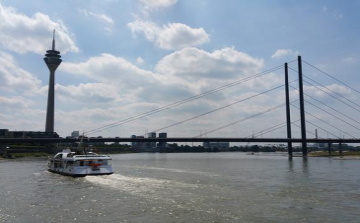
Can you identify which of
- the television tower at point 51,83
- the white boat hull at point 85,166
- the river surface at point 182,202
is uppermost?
the television tower at point 51,83

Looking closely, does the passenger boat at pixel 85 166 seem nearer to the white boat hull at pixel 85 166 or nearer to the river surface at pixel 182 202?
the white boat hull at pixel 85 166

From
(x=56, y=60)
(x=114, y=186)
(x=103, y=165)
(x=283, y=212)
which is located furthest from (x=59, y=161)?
(x=56, y=60)

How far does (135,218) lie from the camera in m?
18.3

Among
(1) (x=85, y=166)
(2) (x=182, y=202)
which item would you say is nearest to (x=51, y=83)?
(1) (x=85, y=166)

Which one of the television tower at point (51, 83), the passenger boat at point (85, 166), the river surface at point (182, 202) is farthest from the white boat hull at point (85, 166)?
the television tower at point (51, 83)

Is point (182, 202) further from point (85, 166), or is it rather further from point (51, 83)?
point (51, 83)

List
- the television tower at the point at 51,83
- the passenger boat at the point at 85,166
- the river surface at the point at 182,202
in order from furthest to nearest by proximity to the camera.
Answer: the television tower at the point at 51,83
the passenger boat at the point at 85,166
the river surface at the point at 182,202

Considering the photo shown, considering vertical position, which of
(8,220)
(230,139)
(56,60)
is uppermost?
(56,60)

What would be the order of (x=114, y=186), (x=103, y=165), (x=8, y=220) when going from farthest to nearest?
(x=103, y=165) < (x=114, y=186) < (x=8, y=220)

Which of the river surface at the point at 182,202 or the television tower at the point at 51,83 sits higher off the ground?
the television tower at the point at 51,83

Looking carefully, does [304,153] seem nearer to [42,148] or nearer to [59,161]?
[59,161]

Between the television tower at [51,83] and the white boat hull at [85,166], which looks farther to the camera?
the television tower at [51,83]

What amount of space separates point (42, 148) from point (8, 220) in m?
129

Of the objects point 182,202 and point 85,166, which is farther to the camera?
point 85,166
